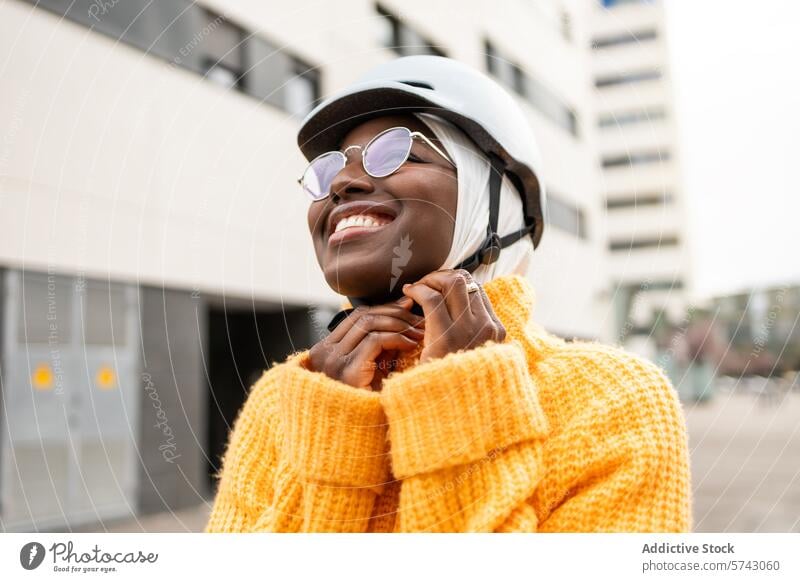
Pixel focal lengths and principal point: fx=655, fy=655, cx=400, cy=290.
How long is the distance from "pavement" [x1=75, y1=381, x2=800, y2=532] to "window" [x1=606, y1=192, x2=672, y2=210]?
51 cm

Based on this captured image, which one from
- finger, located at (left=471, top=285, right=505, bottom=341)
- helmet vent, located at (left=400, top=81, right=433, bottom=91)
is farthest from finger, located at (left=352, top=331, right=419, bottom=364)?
helmet vent, located at (left=400, top=81, right=433, bottom=91)

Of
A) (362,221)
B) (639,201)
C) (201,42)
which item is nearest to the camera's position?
(362,221)

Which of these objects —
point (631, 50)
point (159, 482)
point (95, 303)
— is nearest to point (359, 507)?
point (631, 50)

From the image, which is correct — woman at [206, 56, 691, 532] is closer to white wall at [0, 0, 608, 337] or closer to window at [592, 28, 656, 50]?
window at [592, 28, 656, 50]

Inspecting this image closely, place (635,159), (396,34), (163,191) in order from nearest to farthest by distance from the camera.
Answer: (635,159) → (396,34) → (163,191)

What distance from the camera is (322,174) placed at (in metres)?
0.96

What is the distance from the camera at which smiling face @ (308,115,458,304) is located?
2.84 ft

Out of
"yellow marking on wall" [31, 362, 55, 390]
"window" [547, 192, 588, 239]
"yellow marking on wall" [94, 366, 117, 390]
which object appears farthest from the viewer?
"yellow marking on wall" [94, 366, 117, 390]

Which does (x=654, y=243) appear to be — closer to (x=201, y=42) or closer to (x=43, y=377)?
(x=201, y=42)

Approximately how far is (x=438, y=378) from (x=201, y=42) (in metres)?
2.28

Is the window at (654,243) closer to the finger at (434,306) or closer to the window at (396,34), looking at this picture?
the finger at (434,306)

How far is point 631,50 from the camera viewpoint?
135cm

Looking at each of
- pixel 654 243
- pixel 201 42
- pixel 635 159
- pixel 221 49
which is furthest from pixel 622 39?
pixel 221 49

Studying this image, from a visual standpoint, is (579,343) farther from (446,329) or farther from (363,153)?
(363,153)
